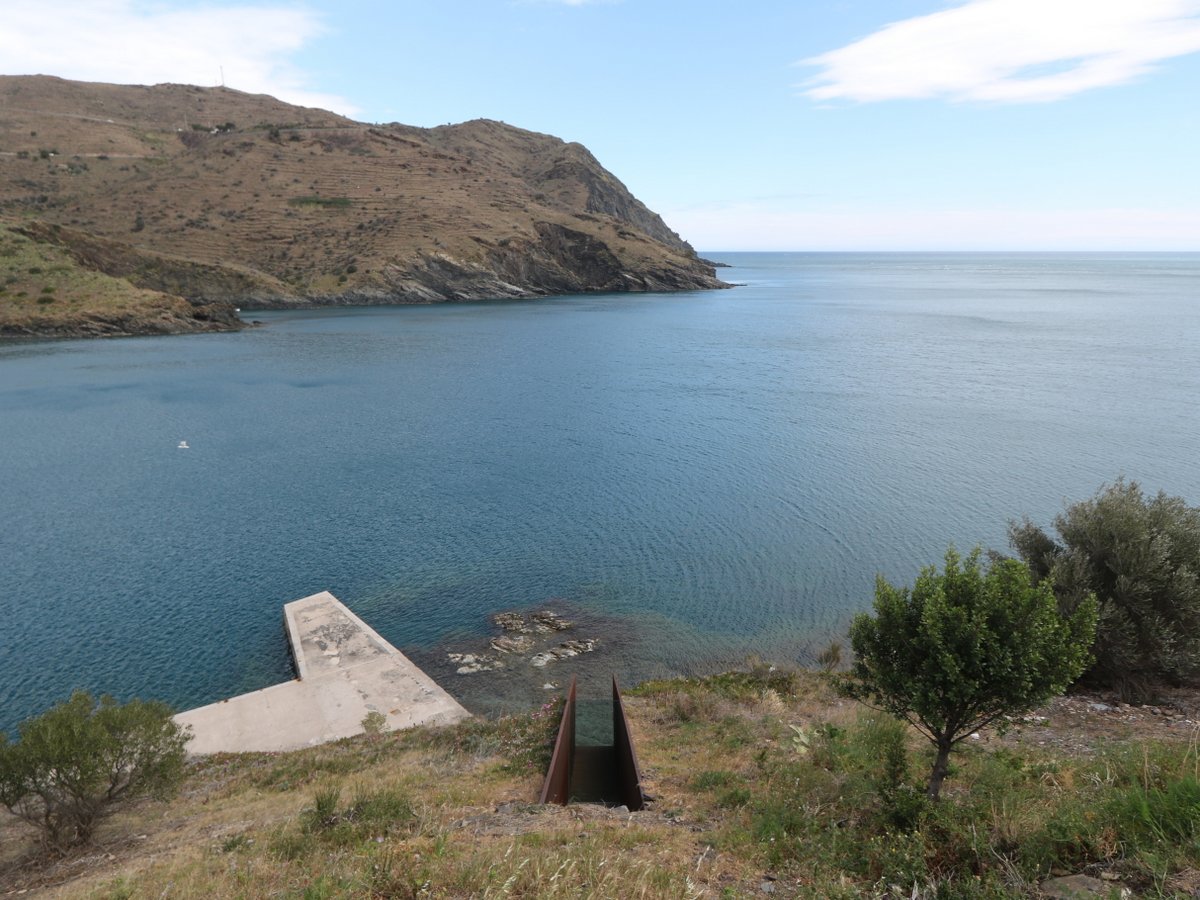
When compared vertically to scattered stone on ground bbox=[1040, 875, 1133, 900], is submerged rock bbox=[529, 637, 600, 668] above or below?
below

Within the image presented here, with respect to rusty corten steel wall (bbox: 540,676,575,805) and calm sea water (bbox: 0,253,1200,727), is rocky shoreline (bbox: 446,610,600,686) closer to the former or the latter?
calm sea water (bbox: 0,253,1200,727)

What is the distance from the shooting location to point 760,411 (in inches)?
2409

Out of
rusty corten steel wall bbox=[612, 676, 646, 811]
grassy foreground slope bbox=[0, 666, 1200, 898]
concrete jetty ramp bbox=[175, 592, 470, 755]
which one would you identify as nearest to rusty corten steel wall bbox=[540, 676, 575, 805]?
grassy foreground slope bbox=[0, 666, 1200, 898]

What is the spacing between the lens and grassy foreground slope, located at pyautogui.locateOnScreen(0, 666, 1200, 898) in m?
9.48

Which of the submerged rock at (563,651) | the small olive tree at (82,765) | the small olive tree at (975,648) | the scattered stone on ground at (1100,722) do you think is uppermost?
the small olive tree at (975,648)

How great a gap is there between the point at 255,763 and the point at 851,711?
17.0 meters

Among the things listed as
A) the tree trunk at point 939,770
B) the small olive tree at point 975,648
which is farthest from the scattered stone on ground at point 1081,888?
the tree trunk at point 939,770

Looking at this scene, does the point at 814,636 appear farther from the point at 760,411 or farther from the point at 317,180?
the point at 317,180

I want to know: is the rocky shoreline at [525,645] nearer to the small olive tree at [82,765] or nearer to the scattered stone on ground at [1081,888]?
the small olive tree at [82,765]

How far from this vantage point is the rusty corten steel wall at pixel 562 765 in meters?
15.4

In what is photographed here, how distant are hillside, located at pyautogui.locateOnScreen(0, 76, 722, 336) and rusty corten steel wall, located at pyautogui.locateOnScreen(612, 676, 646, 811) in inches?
5241

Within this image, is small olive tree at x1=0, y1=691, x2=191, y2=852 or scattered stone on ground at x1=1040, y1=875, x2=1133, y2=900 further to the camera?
small olive tree at x1=0, y1=691, x2=191, y2=852

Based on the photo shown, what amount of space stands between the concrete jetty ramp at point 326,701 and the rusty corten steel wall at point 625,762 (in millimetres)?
5020

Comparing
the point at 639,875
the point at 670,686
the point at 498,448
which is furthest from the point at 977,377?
the point at 639,875
